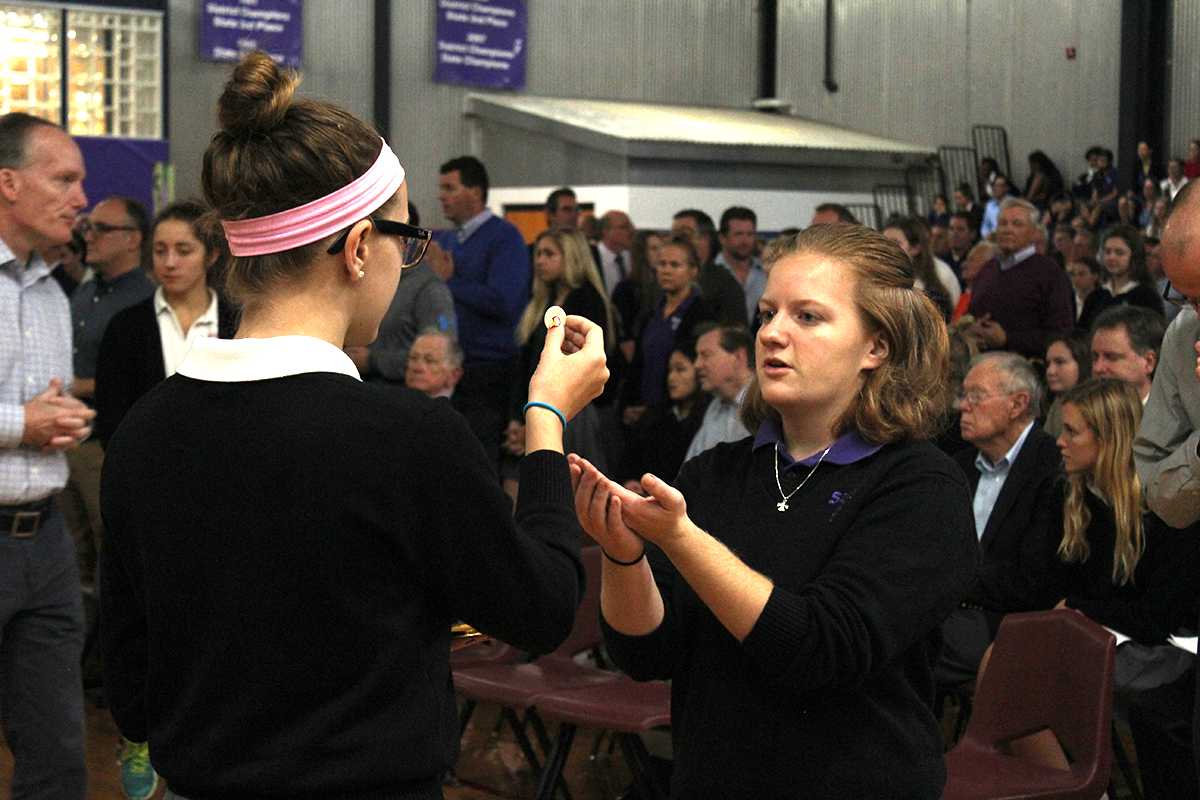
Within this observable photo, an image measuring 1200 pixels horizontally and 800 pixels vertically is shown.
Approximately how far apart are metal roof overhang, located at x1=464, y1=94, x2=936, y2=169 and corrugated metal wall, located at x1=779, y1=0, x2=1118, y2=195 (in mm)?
757

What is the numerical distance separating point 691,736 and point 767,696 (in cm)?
13

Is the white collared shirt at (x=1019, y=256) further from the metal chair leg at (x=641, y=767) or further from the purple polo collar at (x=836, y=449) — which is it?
the purple polo collar at (x=836, y=449)

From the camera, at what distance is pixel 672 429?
588 centimetres

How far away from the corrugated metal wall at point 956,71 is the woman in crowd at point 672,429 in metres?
11.5

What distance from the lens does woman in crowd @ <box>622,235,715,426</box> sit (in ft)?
21.8

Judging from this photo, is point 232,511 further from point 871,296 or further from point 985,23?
point 985,23

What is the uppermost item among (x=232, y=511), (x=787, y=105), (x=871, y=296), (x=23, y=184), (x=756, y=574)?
(x=787, y=105)

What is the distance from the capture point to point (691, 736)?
1.97 m

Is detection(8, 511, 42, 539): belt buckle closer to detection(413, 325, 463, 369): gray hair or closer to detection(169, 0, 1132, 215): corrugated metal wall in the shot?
detection(413, 325, 463, 369): gray hair

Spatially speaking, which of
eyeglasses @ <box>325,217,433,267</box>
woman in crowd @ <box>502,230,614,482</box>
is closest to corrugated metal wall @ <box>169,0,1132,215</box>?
woman in crowd @ <box>502,230,614,482</box>

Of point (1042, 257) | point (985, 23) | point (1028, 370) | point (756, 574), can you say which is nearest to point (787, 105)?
point (985, 23)

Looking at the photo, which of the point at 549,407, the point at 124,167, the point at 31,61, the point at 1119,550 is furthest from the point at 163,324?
the point at 31,61

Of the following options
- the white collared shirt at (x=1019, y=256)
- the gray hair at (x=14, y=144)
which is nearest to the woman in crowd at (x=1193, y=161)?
the white collared shirt at (x=1019, y=256)

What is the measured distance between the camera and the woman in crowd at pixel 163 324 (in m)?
4.21
